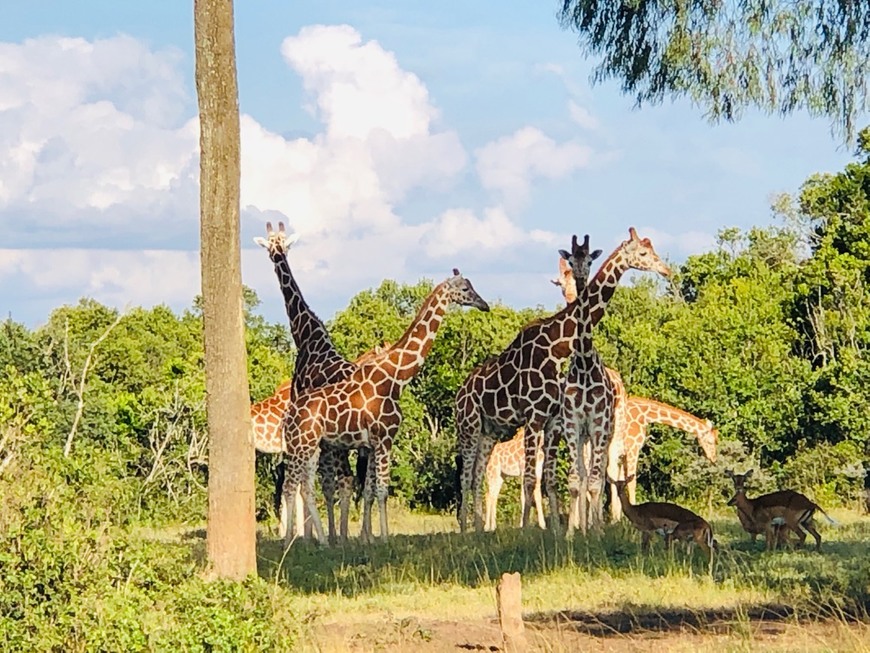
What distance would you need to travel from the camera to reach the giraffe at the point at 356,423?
16.0m

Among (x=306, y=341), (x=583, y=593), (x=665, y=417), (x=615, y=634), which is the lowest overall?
(x=615, y=634)

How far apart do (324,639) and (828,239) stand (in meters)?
22.4

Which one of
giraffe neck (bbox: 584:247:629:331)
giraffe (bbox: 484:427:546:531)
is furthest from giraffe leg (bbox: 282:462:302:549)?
giraffe neck (bbox: 584:247:629:331)

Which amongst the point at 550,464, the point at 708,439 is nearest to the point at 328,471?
the point at 550,464

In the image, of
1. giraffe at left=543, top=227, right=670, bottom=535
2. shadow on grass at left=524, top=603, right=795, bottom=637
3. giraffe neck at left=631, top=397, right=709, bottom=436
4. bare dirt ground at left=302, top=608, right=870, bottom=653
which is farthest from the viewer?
giraffe neck at left=631, top=397, right=709, bottom=436

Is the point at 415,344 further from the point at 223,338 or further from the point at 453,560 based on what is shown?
the point at 223,338

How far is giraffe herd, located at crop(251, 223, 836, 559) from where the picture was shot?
1504 centimetres

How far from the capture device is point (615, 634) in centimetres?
962

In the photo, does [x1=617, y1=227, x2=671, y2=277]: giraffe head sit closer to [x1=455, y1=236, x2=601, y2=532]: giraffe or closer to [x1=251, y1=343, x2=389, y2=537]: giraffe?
[x1=455, y1=236, x2=601, y2=532]: giraffe

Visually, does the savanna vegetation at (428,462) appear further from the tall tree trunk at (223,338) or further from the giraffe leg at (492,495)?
the giraffe leg at (492,495)

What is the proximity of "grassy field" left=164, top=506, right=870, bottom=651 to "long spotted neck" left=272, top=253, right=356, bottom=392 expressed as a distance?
8.16 ft

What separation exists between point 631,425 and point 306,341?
170 inches

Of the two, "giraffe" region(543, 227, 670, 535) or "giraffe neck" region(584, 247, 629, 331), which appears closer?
"giraffe" region(543, 227, 670, 535)

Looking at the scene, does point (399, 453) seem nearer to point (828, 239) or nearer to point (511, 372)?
point (511, 372)
